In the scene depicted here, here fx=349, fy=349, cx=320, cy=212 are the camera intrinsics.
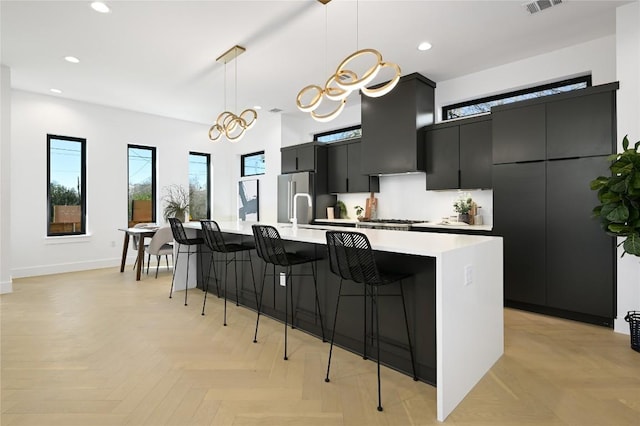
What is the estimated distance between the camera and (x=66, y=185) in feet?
20.8

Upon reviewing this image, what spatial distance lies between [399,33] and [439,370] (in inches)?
131

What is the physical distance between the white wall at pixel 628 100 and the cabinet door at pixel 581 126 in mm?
92

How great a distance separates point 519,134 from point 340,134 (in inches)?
137

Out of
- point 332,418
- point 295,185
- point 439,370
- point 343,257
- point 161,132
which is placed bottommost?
point 332,418

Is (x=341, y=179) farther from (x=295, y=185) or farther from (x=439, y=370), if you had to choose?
(x=439, y=370)

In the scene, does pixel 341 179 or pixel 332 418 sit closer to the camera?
pixel 332 418

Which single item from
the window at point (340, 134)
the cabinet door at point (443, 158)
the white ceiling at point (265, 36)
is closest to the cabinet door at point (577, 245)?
the cabinet door at point (443, 158)

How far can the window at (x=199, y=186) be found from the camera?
8.08 meters

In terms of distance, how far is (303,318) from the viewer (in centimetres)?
325

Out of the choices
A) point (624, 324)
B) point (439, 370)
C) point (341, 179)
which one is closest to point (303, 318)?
point (439, 370)

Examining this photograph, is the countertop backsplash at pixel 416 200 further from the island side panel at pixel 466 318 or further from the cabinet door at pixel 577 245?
the island side panel at pixel 466 318

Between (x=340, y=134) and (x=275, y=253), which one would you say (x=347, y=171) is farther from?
(x=275, y=253)

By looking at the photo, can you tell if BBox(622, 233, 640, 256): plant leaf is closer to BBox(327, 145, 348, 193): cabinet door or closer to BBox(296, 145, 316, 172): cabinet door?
BBox(327, 145, 348, 193): cabinet door

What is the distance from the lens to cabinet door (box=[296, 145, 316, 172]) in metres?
6.27
